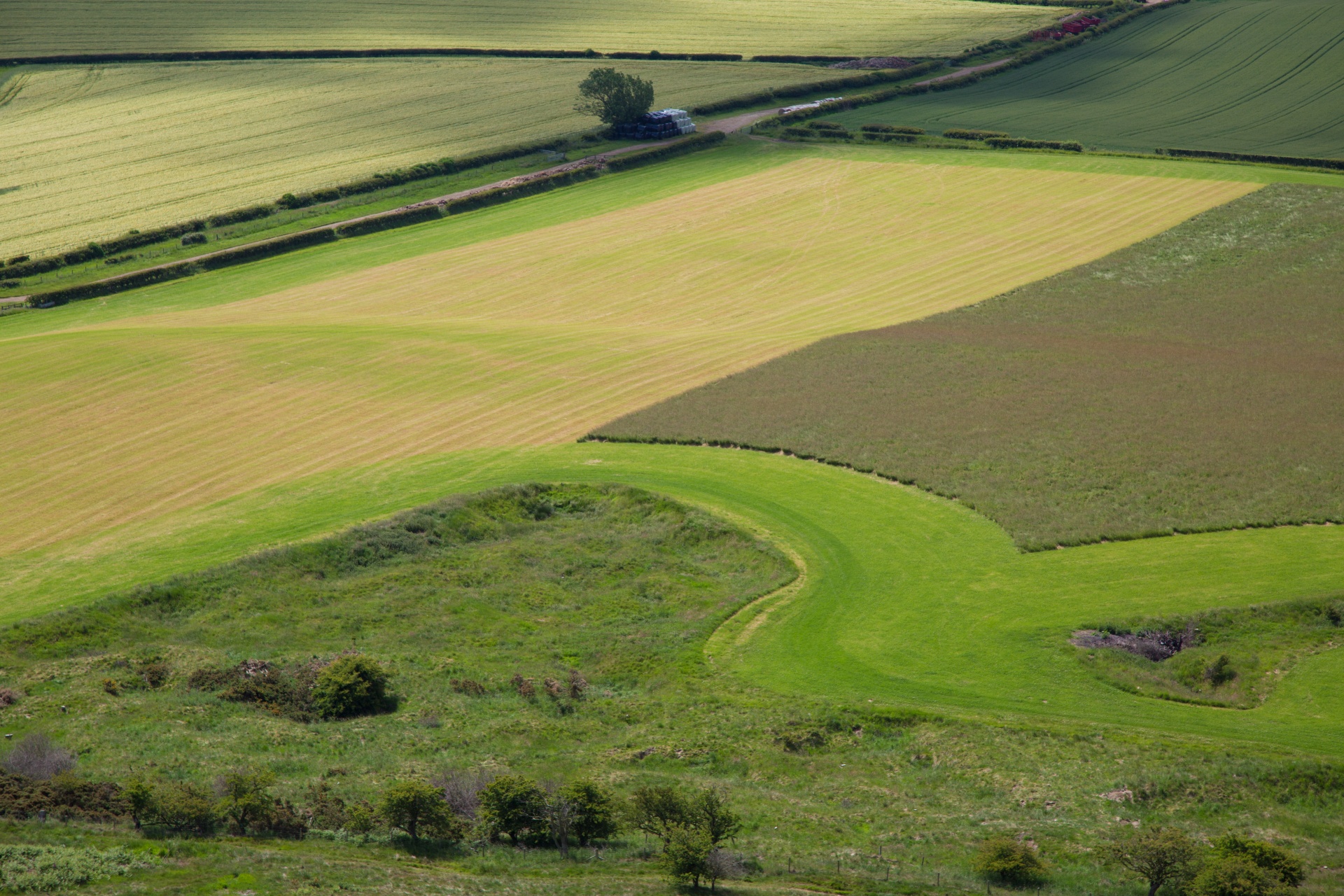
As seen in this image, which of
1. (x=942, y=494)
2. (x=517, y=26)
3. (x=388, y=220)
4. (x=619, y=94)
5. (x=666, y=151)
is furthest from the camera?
(x=517, y=26)

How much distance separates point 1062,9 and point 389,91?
96595 millimetres

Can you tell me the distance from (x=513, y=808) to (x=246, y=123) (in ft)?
356

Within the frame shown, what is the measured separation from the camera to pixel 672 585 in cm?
4153

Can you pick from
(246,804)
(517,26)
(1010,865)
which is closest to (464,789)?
(246,804)

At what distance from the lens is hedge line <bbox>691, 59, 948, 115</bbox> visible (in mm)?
118188

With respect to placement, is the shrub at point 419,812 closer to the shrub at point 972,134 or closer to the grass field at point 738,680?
the grass field at point 738,680

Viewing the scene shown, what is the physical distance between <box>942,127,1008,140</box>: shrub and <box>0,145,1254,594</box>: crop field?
9394mm

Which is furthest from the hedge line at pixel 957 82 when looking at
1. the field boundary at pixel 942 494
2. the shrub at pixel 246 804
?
the shrub at pixel 246 804

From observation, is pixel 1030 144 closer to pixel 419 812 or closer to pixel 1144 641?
pixel 1144 641

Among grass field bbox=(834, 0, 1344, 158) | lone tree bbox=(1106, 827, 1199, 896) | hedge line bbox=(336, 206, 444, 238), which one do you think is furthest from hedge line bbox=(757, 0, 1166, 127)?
lone tree bbox=(1106, 827, 1199, 896)

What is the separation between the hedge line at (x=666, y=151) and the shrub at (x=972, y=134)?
2303 cm

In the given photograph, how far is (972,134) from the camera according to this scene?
106 metres

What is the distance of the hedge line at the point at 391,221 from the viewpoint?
283ft

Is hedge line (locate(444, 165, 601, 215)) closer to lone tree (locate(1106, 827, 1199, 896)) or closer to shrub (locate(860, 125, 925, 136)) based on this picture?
shrub (locate(860, 125, 925, 136))
